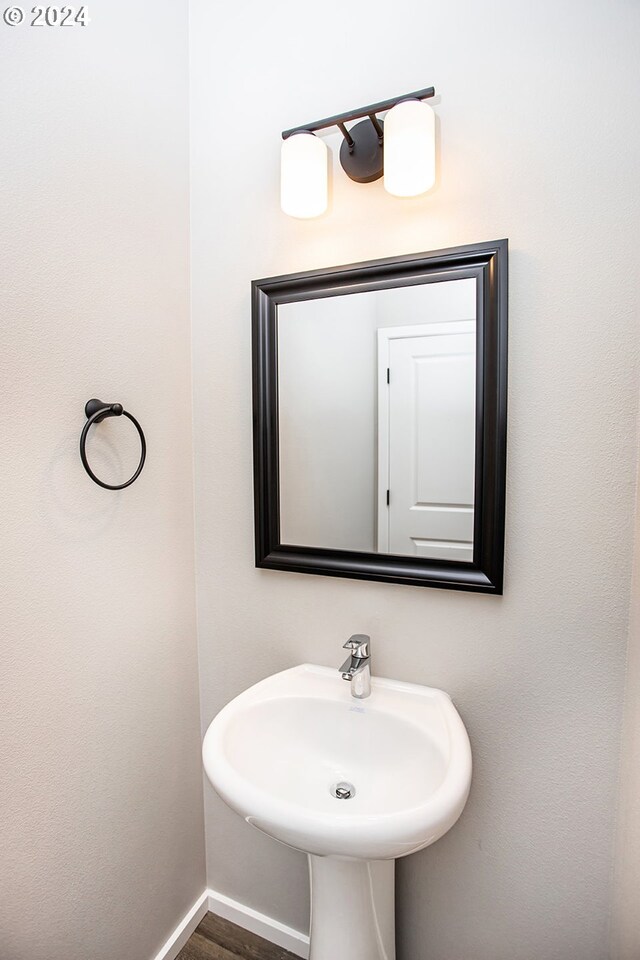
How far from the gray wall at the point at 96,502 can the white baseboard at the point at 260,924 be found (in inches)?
4.2

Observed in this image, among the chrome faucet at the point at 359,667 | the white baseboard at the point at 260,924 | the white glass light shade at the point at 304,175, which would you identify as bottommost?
the white baseboard at the point at 260,924

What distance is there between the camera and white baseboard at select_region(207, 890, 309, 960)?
1374 mm

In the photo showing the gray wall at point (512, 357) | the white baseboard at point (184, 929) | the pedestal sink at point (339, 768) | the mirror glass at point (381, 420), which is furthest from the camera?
the white baseboard at point (184, 929)

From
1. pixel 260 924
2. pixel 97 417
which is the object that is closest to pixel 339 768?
pixel 260 924

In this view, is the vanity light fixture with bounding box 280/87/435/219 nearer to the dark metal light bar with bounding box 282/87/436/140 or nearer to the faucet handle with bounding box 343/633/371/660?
the dark metal light bar with bounding box 282/87/436/140

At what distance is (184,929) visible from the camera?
4.65 feet

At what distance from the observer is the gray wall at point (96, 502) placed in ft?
3.14

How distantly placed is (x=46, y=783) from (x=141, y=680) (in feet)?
0.95

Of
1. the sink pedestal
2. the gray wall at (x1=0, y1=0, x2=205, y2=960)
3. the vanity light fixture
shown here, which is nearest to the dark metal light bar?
the vanity light fixture

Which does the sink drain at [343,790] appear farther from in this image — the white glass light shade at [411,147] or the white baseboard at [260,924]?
the white glass light shade at [411,147]

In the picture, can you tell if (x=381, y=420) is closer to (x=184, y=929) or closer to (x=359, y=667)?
(x=359, y=667)

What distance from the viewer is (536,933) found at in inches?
44.1

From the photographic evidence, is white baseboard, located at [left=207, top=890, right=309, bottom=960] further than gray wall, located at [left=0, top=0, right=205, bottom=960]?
Yes

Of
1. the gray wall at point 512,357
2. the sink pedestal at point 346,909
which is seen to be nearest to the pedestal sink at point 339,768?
the sink pedestal at point 346,909
